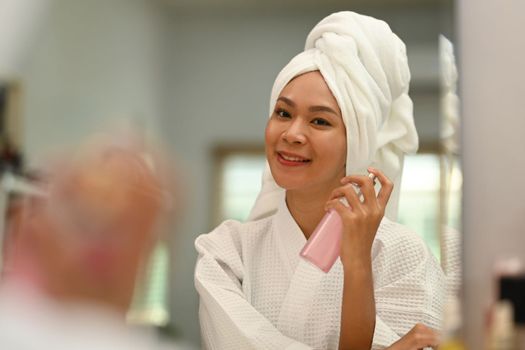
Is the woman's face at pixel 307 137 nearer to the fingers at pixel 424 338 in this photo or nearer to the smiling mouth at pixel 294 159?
the smiling mouth at pixel 294 159

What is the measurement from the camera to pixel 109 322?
40.6 inches

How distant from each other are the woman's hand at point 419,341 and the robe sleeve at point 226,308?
133mm

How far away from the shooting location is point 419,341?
1.05m

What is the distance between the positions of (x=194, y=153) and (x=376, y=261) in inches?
12.5

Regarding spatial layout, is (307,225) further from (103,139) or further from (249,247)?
(103,139)

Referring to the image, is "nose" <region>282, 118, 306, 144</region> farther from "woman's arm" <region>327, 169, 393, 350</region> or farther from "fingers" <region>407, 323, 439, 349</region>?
"fingers" <region>407, 323, 439, 349</region>

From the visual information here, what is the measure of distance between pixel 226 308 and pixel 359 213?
0.25 metres

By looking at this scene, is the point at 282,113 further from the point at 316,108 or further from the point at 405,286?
the point at 405,286

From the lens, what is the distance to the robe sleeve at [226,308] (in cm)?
107

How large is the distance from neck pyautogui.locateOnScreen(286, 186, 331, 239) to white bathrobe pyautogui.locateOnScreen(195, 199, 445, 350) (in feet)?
0.05

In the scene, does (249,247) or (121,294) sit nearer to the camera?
(121,294)

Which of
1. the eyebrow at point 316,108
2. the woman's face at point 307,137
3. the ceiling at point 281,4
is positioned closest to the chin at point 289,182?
the woman's face at point 307,137

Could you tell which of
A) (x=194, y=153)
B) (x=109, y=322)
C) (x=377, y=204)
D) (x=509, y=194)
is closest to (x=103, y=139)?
(x=194, y=153)

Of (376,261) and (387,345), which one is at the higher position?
(376,261)
